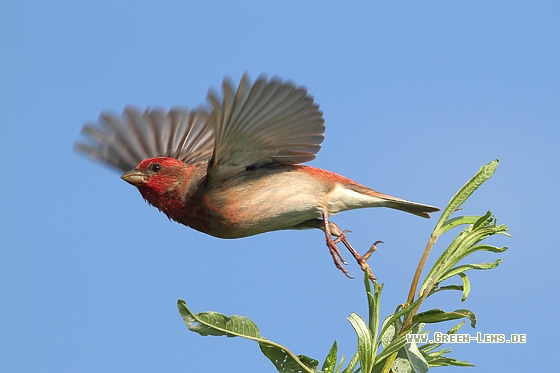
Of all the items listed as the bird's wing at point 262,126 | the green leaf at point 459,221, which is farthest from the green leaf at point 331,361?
the bird's wing at point 262,126

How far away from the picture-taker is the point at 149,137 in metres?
8.20

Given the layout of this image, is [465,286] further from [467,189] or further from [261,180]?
[261,180]

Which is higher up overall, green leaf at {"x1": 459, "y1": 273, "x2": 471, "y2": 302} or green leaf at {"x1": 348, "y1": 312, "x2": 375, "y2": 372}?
green leaf at {"x1": 459, "y1": 273, "x2": 471, "y2": 302}

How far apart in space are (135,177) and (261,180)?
1.16m

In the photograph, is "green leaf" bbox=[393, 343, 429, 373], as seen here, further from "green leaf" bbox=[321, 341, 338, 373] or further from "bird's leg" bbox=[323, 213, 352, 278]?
"bird's leg" bbox=[323, 213, 352, 278]

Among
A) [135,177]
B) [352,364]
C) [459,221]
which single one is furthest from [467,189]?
[135,177]

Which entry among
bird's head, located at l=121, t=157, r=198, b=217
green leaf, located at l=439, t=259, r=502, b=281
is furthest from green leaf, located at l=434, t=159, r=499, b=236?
bird's head, located at l=121, t=157, r=198, b=217

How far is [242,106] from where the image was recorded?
5570 mm

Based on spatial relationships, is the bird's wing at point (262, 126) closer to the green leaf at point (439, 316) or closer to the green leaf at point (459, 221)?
the green leaf at point (459, 221)

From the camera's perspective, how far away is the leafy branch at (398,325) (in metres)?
2.99

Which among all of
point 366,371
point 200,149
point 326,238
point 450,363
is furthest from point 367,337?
point 200,149

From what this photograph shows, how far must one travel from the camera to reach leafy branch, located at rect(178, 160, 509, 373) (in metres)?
2.99

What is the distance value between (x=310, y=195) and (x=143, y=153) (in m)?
2.78

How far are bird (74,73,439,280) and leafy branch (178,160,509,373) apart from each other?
6.76ft
